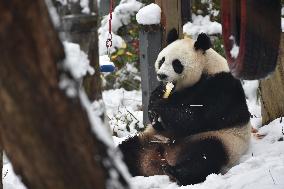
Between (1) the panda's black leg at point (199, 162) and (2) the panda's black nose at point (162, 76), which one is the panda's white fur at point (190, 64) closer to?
(2) the panda's black nose at point (162, 76)

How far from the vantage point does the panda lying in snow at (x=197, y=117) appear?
3834 mm

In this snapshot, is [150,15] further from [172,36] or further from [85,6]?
[85,6]

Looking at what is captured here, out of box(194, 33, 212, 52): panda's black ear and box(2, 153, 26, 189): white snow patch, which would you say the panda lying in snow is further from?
box(2, 153, 26, 189): white snow patch

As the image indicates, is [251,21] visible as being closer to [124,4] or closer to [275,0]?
[275,0]

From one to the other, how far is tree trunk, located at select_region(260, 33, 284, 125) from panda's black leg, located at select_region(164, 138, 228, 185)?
3.02 ft

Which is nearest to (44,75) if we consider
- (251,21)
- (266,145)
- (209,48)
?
(251,21)

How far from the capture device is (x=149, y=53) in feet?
16.6

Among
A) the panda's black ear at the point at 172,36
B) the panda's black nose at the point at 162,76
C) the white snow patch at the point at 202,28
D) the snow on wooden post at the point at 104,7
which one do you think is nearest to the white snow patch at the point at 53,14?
the panda's black nose at the point at 162,76

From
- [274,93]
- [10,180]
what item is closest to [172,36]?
[274,93]

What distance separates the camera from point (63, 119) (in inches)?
53.9

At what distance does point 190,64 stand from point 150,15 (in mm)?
1067

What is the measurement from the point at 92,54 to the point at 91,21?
109 millimetres

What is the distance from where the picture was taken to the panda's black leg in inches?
149

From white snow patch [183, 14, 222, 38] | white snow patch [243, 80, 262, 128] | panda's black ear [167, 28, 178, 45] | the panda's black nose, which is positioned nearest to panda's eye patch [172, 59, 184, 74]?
the panda's black nose
